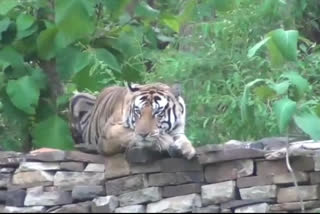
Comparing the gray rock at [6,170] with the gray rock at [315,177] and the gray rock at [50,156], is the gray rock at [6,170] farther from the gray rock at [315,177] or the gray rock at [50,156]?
the gray rock at [315,177]

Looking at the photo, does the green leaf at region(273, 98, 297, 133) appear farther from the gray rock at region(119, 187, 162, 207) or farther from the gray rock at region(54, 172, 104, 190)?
the gray rock at region(54, 172, 104, 190)

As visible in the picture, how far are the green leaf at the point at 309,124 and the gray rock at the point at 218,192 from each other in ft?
2.00

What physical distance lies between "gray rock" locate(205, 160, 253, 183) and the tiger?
0.15 m

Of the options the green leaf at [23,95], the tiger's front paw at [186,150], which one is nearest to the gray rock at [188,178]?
the tiger's front paw at [186,150]

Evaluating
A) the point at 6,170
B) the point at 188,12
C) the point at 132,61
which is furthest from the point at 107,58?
the point at 6,170

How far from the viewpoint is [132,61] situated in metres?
8.46

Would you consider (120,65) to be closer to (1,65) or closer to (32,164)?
(1,65)

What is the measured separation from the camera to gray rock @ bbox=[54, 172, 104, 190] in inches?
265

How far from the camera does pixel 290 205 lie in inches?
251

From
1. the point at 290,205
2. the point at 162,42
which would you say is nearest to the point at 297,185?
the point at 290,205

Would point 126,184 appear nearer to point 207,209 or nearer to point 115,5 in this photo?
point 207,209

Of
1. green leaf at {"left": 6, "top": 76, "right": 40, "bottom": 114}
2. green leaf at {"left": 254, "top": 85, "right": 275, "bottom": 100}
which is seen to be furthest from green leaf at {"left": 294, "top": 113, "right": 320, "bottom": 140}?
green leaf at {"left": 6, "top": 76, "right": 40, "bottom": 114}

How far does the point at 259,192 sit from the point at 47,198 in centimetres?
129

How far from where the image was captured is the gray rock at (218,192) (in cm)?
646
